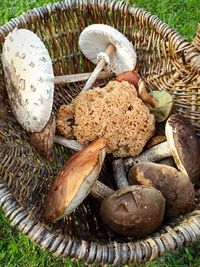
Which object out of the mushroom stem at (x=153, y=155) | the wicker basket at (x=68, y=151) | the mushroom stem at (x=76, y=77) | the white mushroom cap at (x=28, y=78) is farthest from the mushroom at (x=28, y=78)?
the mushroom stem at (x=153, y=155)

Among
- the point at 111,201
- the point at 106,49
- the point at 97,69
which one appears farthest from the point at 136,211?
the point at 106,49

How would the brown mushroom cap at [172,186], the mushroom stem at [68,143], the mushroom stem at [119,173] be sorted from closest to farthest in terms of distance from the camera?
the brown mushroom cap at [172,186] → the mushroom stem at [119,173] → the mushroom stem at [68,143]

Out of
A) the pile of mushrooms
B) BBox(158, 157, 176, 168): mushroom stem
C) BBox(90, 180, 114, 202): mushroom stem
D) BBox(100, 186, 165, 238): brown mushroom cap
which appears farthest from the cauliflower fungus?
BBox(100, 186, 165, 238): brown mushroom cap

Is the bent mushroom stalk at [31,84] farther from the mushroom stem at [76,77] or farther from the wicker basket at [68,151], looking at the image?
the mushroom stem at [76,77]

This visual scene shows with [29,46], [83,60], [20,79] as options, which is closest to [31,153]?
[20,79]

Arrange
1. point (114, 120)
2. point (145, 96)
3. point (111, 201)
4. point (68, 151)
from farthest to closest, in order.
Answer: point (68, 151)
point (145, 96)
point (114, 120)
point (111, 201)

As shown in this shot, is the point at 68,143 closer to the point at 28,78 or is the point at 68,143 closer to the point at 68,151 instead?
the point at 68,151
